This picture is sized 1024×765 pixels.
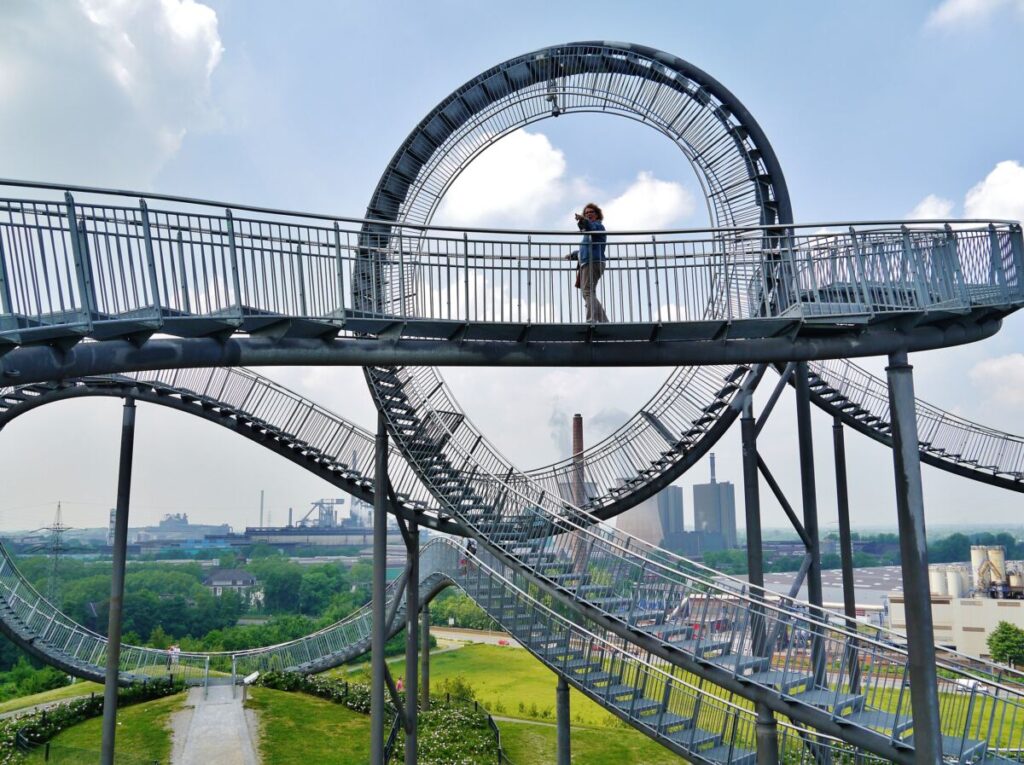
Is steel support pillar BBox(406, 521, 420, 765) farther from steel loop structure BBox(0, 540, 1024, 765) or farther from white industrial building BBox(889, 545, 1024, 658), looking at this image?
white industrial building BBox(889, 545, 1024, 658)

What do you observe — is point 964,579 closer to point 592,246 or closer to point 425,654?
point 425,654

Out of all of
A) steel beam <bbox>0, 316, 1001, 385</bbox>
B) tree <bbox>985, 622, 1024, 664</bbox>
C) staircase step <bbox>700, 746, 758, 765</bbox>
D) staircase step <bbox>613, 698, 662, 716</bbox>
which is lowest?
tree <bbox>985, 622, 1024, 664</bbox>

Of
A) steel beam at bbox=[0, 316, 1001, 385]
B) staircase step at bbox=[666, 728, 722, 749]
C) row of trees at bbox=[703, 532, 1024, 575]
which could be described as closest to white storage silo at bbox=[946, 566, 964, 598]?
row of trees at bbox=[703, 532, 1024, 575]

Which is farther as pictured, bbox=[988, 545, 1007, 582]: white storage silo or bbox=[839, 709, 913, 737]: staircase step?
bbox=[988, 545, 1007, 582]: white storage silo

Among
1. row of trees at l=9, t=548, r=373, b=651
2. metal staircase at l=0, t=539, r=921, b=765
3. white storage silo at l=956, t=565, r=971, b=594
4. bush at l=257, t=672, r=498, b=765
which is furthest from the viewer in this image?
row of trees at l=9, t=548, r=373, b=651

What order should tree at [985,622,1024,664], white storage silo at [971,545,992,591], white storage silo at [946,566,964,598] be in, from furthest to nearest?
white storage silo at [946,566,964,598], white storage silo at [971,545,992,591], tree at [985,622,1024,664]

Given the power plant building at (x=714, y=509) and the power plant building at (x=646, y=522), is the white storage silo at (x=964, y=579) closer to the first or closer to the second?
the power plant building at (x=646, y=522)

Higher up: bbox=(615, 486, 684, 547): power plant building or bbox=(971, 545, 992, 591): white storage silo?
bbox=(615, 486, 684, 547): power plant building

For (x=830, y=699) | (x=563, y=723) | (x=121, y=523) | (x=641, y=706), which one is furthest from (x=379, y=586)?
(x=830, y=699)
